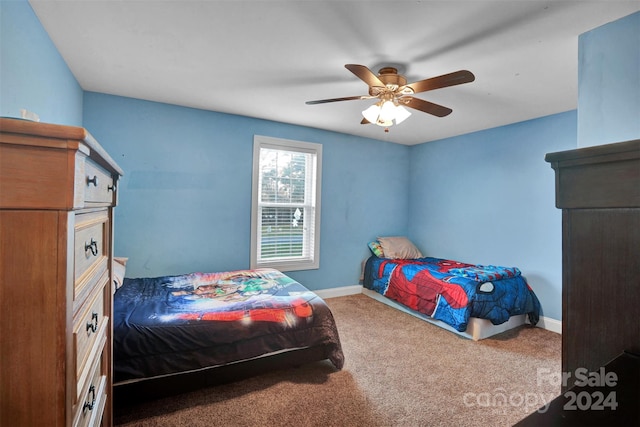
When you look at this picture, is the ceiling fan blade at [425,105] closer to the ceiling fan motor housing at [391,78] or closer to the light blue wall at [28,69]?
the ceiling fan motor housing at [391,78]

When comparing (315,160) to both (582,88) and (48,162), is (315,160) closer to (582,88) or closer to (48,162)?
(582,88)

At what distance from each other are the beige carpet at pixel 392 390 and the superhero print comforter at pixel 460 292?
0.28 metres

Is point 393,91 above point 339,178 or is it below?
Result: above

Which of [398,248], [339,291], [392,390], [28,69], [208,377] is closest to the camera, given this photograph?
[28,69]

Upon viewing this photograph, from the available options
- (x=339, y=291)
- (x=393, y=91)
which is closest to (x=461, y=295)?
(x=339, y=291)

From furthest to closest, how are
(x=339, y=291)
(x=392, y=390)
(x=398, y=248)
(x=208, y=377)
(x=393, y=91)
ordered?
(x=398, y=248), (x=339, y=291), (x=393, y=91), (x=392, y=390), (x=208, y=377)

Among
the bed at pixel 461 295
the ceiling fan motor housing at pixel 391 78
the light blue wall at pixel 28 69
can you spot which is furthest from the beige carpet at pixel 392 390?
the ceiling fan motor housing at pixel 391 78

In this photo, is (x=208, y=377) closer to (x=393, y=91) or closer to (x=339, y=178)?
(x=393, y=91)

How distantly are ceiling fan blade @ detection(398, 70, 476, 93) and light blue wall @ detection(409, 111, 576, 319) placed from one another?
2.04 m

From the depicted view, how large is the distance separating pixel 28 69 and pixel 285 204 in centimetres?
257

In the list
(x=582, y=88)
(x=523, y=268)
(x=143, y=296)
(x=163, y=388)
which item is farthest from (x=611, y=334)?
(x=523, y=268)

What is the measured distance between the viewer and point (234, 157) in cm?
344

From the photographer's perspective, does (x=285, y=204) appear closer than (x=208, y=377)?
No

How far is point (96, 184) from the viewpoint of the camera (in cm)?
88
